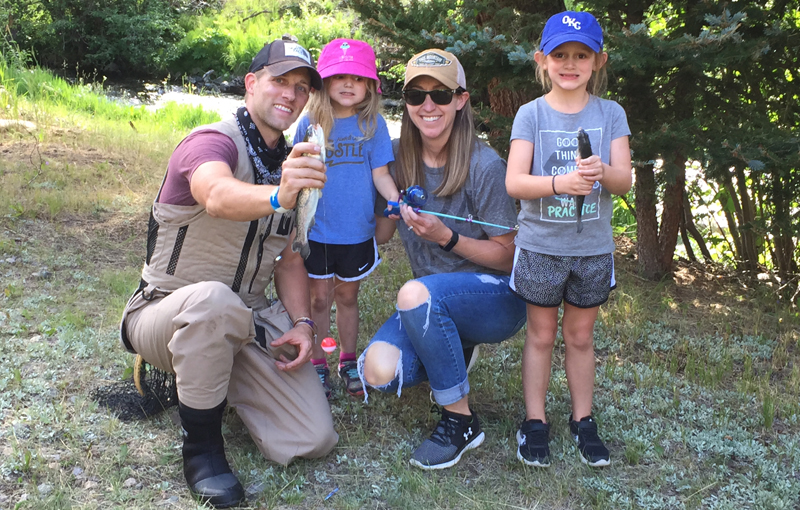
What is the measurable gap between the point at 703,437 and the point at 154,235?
8.34 feet

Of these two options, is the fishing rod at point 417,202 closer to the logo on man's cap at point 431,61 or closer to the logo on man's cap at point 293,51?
the logo on man's cap at point 431,61

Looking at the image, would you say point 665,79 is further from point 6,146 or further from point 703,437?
point 6,146

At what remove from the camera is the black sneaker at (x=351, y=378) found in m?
3.50

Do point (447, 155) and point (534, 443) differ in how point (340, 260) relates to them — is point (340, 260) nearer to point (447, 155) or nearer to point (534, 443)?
point (447, 155)

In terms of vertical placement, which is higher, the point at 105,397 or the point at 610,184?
the point at 610,184

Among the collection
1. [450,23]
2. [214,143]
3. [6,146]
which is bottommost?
[6,146]

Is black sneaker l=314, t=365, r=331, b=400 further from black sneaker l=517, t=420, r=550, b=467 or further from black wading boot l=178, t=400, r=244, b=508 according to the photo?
black sneaker l=517, t=420, r=550, b=467

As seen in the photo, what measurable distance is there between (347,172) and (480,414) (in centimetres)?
135

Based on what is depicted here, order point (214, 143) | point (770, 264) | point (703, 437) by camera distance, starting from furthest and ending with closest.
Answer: point (770, 264) < point (703, 437) < point (214, 143)

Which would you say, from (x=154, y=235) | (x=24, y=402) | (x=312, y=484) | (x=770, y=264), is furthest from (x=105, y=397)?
(x=770, y=264)

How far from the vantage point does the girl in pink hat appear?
329cm

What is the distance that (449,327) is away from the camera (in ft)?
9.61

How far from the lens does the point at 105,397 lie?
335 centimetres

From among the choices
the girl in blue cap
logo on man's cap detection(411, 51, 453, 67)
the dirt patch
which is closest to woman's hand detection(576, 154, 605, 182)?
the girl in blue cap
